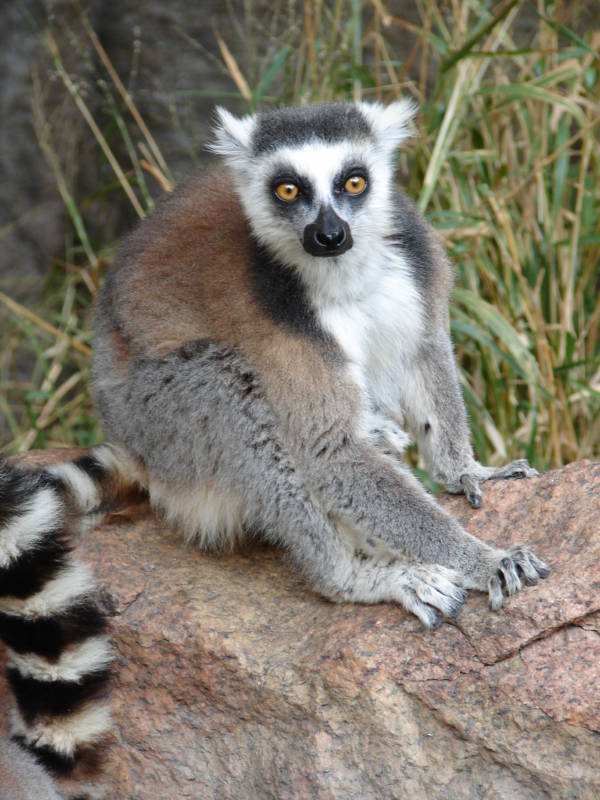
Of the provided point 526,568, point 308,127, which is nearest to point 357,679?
point 526,568

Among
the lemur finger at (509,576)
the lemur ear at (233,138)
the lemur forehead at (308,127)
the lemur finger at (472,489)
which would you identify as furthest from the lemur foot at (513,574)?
the lemur ear at (233,138)

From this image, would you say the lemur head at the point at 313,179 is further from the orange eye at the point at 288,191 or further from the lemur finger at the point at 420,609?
the lemur finger at the point at 420,609

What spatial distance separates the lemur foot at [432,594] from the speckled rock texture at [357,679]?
36 mm

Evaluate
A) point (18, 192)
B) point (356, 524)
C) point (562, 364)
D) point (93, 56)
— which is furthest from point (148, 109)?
point (356, 524)

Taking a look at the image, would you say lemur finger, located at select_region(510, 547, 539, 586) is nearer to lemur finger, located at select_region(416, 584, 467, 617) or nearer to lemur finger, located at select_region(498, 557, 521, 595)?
lemur finger, located at select_region(498, 557, 521, 595)

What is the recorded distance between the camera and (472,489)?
3422 mm

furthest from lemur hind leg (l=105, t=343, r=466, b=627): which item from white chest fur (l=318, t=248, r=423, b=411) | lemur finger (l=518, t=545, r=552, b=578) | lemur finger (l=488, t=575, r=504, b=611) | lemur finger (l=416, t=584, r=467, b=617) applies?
white chest fur (l=318, t=248, r=423, b=411)

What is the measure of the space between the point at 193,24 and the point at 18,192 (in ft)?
5.19

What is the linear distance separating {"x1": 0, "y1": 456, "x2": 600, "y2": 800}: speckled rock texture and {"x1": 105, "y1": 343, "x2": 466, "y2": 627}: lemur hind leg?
0.27 feet

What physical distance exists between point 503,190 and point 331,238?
234cm

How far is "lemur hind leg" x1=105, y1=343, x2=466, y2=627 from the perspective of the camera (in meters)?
3.01

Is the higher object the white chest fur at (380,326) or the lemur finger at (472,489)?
the white chest fur at (380,326)

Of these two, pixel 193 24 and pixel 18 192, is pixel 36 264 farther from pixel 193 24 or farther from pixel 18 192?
pixel 193 24

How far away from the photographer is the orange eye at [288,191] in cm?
321
